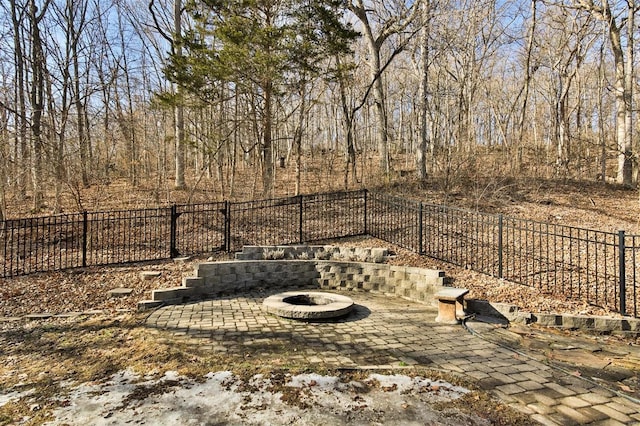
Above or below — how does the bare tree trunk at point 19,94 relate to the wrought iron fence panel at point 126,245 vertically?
above

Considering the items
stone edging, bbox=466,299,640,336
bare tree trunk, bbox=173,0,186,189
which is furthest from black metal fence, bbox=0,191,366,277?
stone edging, bbox=466,299,640,336

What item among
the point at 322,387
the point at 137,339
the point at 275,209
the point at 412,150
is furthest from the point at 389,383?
the point at 412,150

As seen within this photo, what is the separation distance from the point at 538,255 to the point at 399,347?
556 cm

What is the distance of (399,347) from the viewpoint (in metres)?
4.78

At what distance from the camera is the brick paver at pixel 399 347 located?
11.0 feet

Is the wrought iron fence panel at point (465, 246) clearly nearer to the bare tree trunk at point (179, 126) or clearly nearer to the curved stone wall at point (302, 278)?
the curved stone wall at point (302, 278)

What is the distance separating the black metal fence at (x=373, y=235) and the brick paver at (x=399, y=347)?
238cm

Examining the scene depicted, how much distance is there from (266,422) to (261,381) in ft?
2.36

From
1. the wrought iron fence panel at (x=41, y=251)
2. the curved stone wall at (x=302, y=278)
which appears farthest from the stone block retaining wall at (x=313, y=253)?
the wrought iron fence panel at (x=41, y=251)

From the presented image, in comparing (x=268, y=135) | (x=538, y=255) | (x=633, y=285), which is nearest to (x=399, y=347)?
(x=633, y=285)

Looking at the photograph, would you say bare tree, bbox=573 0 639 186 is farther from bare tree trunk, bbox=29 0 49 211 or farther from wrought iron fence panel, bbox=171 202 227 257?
bare tree trunk, bbox=29 0 49 211

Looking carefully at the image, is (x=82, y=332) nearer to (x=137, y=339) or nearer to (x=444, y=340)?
(x=137, y=339)

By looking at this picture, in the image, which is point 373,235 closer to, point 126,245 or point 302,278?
point 302,278

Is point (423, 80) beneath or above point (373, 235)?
above
